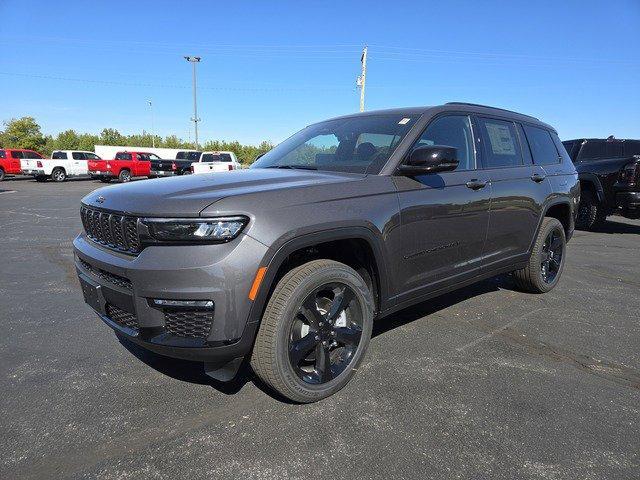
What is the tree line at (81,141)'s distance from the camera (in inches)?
2267

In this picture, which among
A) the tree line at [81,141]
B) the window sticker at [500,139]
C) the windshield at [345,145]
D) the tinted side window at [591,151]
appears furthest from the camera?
the tree line at [81,141]

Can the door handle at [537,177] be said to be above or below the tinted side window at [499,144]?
below

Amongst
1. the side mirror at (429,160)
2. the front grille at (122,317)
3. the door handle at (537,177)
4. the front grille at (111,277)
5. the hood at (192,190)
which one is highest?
the side mirror at (429,160)

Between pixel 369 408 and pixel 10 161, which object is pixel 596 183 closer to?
pixel 369 408

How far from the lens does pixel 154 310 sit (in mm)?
2191

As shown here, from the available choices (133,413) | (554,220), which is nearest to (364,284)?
(133,413)

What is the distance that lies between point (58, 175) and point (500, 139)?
29.2m

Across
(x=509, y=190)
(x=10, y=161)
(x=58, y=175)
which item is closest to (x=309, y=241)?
(x=509, y=190)

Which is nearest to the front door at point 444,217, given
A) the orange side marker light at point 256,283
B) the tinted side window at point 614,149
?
the orange side marker light at point 256,283

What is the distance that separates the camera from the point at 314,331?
257 centimetres

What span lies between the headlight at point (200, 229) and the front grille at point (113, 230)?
0.68ft

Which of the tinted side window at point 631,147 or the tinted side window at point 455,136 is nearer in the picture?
the tinted side window at point 455,136

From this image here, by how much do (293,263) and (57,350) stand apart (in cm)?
206

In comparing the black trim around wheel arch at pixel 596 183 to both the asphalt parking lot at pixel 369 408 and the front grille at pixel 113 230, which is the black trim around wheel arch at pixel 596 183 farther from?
the front grille at pixel 113 230
